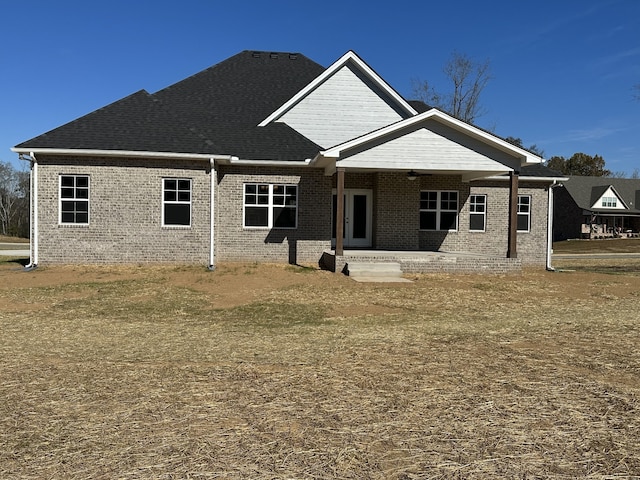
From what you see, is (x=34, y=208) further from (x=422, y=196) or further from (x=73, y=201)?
(x=422, y=196)

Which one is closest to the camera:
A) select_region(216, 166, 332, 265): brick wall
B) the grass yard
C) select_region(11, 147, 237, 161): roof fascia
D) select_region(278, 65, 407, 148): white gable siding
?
the grass yard

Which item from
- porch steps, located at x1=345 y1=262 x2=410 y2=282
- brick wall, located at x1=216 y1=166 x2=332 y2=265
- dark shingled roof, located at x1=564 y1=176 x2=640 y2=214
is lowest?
porch steps, located at x1=345 y1=262 x2=410 y2=282

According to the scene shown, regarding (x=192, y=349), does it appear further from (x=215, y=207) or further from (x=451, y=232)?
(x=451, y=232)

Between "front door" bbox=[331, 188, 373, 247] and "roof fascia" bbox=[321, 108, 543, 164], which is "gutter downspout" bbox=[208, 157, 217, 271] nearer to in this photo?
"roof fascia" bbox=[321, 108, 543, 164]

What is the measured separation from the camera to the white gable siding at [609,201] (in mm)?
56094

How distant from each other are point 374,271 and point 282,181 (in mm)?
4875

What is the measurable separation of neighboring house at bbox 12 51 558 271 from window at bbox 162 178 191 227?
0.05 meters

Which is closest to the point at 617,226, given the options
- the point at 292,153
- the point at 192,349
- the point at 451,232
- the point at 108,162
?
the point at 451,232

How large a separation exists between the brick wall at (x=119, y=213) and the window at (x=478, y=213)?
1043 centimetres

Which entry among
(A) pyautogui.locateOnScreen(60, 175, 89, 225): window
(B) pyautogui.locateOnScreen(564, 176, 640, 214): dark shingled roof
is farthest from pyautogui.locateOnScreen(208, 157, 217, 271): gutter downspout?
(B) pyautogui.locateOnScreen(564, 176, 640, 214): dark shingled roof

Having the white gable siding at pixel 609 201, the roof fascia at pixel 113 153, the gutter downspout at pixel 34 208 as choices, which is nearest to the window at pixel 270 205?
the roof fascia at pixel 113 153

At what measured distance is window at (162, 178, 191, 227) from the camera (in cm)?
1659

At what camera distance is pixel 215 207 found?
56.9ft

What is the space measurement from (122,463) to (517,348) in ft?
17.2
